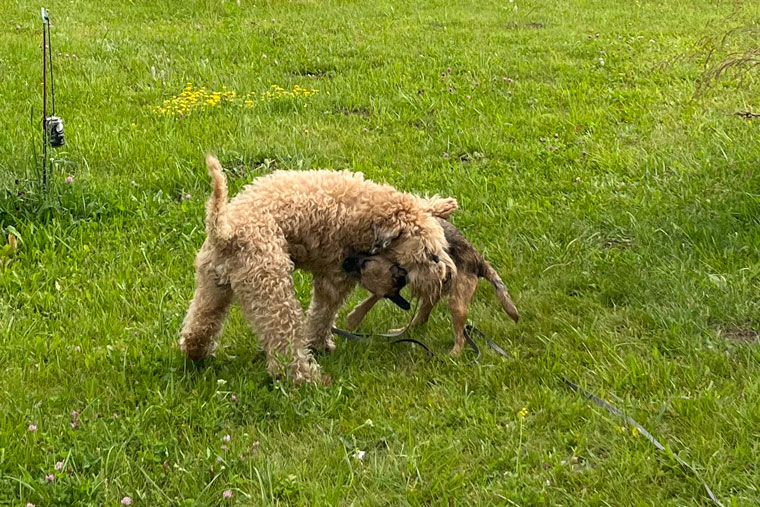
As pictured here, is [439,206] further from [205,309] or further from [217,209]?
[205,309]

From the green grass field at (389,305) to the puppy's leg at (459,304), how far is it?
155mm

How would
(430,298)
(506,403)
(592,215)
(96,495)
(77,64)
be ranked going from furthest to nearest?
(77,64) < (592,215) < (430,298) < (506,403) < (96,495)

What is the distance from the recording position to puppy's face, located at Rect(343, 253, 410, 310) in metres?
4.48

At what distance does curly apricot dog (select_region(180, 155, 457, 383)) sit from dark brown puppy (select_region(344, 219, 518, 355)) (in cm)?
10

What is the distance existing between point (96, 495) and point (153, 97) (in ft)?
19.9

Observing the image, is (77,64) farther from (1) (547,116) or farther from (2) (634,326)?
(2) (634,326)

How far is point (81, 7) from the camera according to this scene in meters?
12.7

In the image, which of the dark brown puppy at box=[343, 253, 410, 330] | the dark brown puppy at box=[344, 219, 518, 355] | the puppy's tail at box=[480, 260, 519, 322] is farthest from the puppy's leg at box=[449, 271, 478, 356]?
the dark brown puppy at box=[343, 253, 410, 330]

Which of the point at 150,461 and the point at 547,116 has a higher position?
the point at 547,116

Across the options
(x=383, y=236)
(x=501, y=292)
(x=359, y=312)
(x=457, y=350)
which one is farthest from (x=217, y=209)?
(x=501, y=292)

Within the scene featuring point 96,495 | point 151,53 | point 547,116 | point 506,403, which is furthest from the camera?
point 151,53

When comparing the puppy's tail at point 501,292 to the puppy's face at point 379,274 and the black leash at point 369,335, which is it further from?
the puppy's face at point 379,274

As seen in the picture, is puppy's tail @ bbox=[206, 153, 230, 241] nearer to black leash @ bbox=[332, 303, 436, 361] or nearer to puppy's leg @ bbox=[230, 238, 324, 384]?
puppy's leg @ bbox=[230, 238, 324, 384]

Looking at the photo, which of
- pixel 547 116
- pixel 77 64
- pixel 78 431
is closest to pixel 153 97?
pixel 77 64
